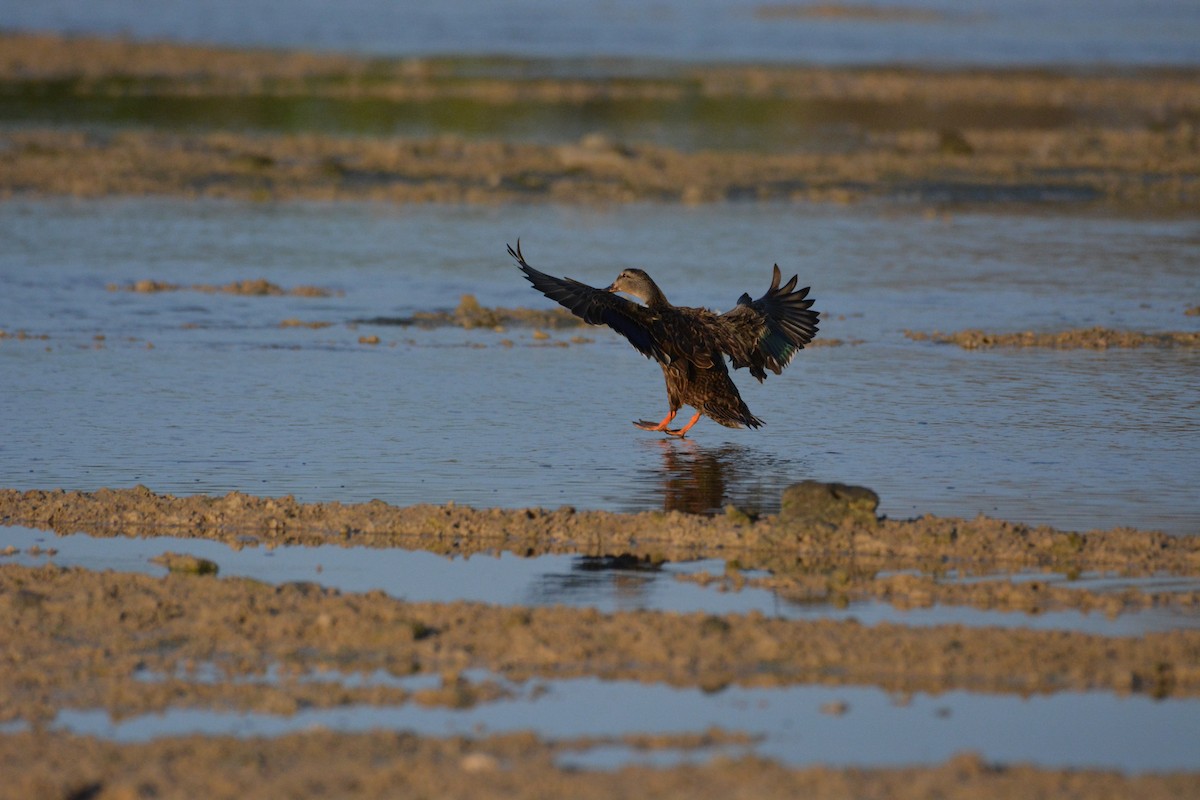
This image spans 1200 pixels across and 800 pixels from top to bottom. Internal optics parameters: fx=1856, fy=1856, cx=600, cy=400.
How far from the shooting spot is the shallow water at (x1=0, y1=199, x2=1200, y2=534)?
411 inches

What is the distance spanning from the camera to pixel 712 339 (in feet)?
38.1

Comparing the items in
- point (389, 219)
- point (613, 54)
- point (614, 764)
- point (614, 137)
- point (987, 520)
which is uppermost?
point (613, 54)

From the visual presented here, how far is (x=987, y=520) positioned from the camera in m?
9.04

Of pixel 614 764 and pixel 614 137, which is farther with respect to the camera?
pixel 614 137

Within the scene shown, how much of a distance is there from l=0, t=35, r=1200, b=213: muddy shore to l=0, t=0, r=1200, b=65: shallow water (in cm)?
1429

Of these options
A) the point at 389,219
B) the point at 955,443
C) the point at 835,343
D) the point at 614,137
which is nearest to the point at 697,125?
the point at 614,137

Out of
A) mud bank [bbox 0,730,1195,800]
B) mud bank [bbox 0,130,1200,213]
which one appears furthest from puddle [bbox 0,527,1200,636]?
mud bank [bbox 0,130,1200,213]

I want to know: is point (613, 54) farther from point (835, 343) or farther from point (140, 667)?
point (140, 667)

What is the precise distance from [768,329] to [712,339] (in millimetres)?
392

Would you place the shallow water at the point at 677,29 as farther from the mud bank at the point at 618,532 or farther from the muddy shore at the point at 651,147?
the mud bank at the point at 618,532

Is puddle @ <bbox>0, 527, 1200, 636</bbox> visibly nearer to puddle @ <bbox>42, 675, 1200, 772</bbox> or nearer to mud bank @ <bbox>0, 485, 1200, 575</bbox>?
mud bank @ <bbox>0, 485, 1200, 575</bbox>

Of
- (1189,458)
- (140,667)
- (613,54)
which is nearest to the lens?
(140,667)

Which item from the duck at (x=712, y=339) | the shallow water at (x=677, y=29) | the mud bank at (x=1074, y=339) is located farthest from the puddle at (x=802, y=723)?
the shallow water at (x=677, y=29)

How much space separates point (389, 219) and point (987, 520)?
1495 centimetres
